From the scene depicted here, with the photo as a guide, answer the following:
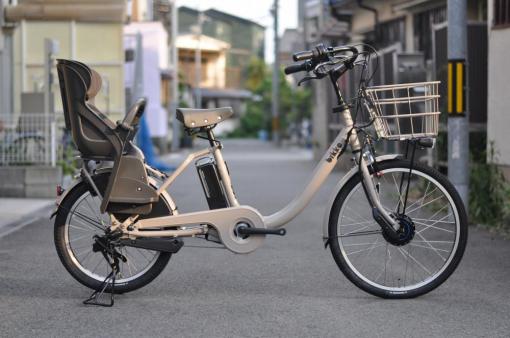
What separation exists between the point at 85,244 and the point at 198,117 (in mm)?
1112

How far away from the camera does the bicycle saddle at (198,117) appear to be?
547cm

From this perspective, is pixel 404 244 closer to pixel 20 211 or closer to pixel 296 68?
pixel 296 68

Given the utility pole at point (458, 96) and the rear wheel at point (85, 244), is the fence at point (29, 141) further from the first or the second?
the rear wheel at point (85, 244)

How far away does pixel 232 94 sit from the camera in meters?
68.4

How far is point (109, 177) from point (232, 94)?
63.1m

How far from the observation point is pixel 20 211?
1098 cm

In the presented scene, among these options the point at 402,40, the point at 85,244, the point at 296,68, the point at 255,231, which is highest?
the point at 402,40

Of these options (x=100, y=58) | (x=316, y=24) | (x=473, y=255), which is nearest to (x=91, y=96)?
(x=473, y=255)

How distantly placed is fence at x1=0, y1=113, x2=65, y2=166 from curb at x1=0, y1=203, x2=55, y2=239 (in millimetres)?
1373

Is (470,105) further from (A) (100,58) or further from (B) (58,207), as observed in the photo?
(A) (100,58)

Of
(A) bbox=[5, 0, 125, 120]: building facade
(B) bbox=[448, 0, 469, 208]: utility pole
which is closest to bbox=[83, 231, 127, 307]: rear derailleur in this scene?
(B) bbox=[448, 0, 469, 208]: utility pole

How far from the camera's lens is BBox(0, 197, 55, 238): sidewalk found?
9.77 m

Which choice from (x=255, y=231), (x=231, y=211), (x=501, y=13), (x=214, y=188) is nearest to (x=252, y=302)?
(x=255, y=231)

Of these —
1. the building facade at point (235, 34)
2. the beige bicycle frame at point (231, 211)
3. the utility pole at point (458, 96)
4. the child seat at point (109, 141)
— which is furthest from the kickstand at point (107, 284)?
the building facade at point (235, 34)
